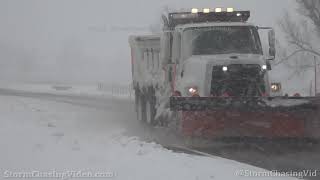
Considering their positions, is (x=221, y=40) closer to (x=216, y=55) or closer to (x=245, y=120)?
(x=216, y=55)

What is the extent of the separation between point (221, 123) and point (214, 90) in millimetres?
1022

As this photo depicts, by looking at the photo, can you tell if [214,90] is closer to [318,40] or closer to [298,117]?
[298,117]

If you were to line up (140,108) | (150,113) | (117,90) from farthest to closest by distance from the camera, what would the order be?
(117,90) → (140,108) → (150,113)

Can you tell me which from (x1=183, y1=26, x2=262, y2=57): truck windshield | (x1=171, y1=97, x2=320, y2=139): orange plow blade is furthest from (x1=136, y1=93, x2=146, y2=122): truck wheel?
(x1=171, y1=97, x2=320, y2=139): orange plow blade

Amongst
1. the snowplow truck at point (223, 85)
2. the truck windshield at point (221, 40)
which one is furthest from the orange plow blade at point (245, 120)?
the truck windshield at point (221, 40)

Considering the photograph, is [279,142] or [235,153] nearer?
[235,153]

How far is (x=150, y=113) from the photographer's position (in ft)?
56.2

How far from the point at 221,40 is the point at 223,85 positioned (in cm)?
129

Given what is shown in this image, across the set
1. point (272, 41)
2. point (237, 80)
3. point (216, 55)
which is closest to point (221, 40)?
point (216, 55)

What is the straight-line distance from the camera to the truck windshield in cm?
1318

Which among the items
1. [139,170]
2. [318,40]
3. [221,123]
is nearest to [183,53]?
[221,123]

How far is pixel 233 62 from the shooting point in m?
12.4

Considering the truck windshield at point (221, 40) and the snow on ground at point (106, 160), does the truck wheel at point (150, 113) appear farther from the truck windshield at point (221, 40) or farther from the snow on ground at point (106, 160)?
the truck windshield at point (221, 40)

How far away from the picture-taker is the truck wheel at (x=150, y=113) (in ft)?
55.2
